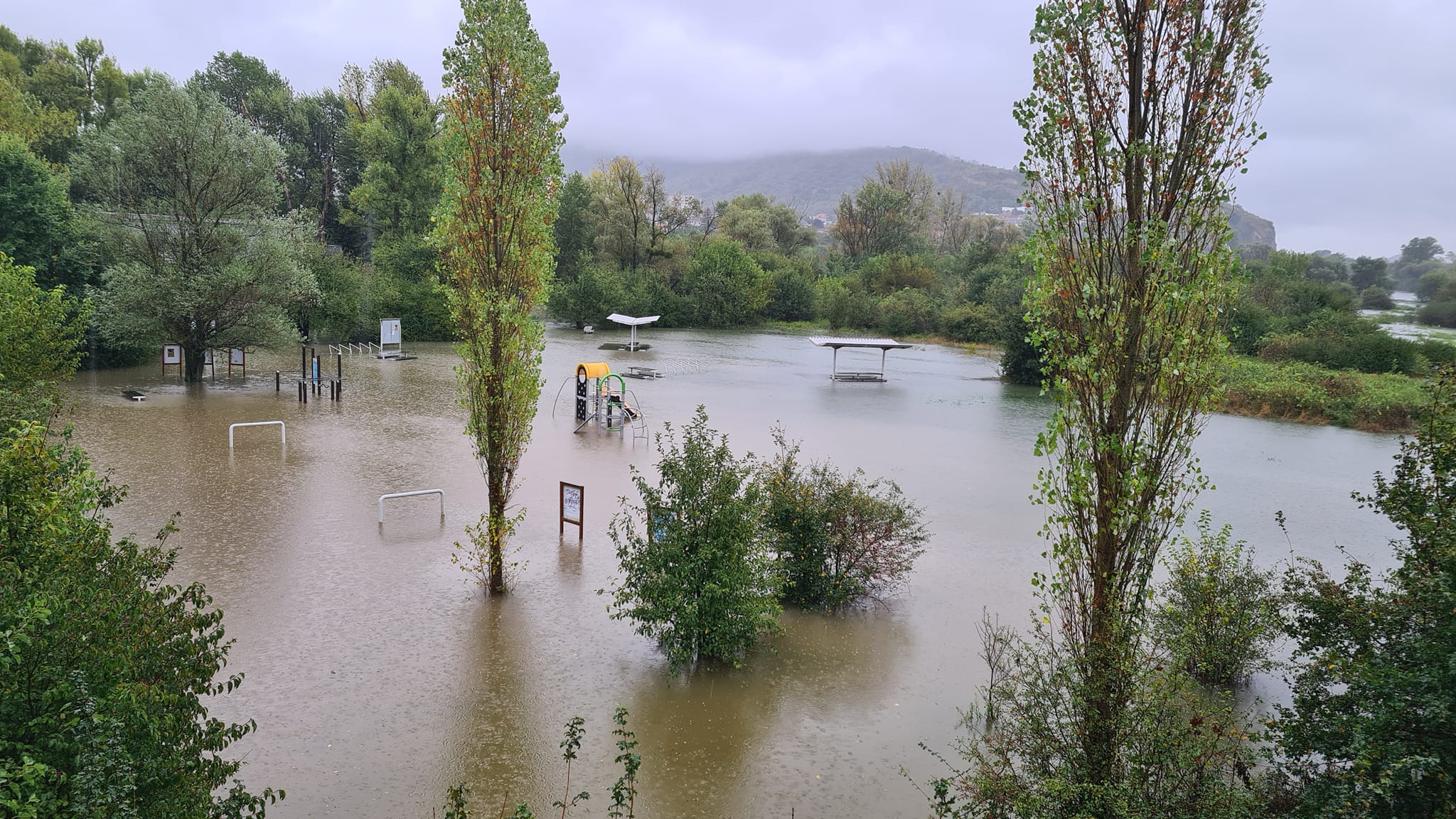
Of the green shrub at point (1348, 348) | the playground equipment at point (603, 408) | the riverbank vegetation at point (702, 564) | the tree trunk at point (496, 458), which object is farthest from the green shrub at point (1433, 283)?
the tree trunk at point (496, 458)

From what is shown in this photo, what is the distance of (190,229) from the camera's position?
23984mm

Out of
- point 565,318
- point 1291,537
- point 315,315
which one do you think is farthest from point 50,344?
point 565,318

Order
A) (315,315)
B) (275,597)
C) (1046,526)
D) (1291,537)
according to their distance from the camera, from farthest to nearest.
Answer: (315,315), (1291,537), (275,597), (1046,526)

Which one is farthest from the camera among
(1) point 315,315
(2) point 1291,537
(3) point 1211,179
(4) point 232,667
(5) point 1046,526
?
(1) point 315,315

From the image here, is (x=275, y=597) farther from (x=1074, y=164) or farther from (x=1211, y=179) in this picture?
(x=1211, y=179)

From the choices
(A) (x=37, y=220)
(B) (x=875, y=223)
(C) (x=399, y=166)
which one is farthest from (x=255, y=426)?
(B) (x=875, y=223)

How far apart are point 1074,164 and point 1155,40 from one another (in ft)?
2.69

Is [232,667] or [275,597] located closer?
[232,667]

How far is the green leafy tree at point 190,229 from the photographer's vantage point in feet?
75.6

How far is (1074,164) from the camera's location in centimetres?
518

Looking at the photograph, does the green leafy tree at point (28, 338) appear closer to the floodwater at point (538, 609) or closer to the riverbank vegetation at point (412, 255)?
the floodwater at point (538, 609)

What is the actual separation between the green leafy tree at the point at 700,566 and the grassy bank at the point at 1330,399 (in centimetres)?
2196

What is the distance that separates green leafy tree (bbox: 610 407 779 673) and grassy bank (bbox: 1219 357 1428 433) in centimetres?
2196

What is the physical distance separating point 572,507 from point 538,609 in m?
2.83
